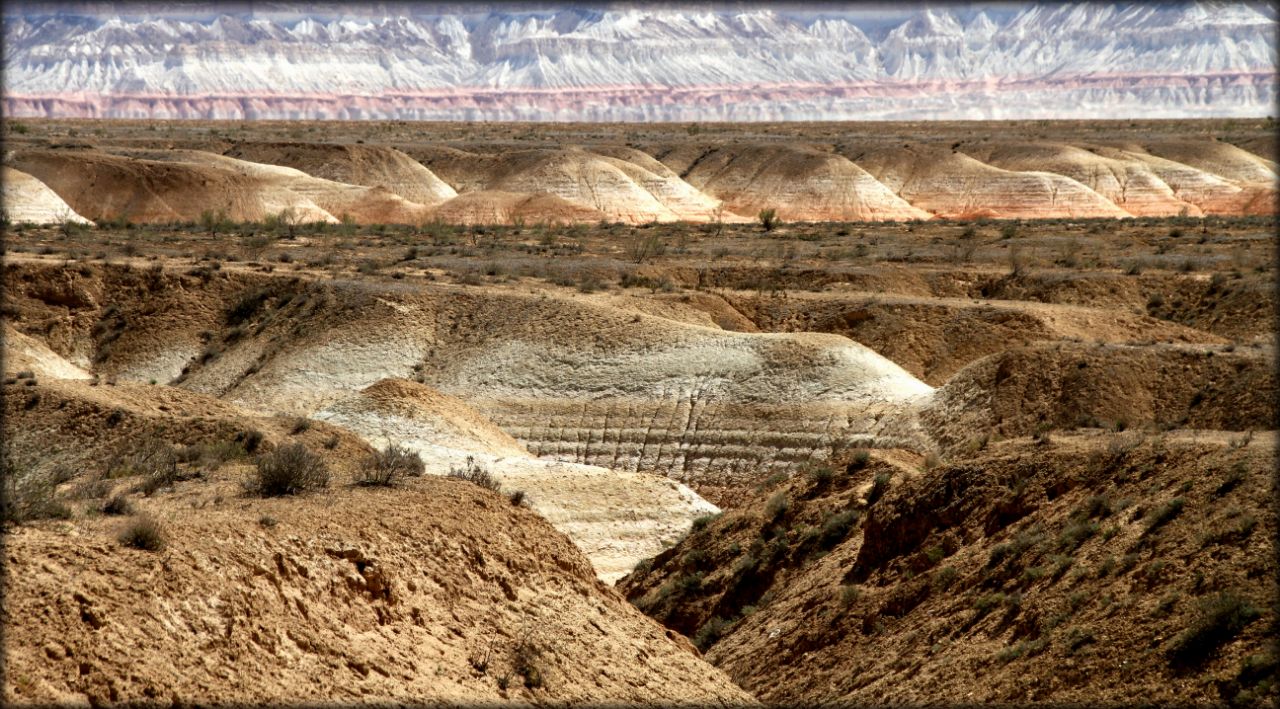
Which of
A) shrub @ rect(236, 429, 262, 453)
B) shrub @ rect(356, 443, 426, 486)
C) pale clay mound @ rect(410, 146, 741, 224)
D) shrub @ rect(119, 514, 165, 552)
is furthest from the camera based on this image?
pale clay mound @ rect(410, 146, 741, 224)

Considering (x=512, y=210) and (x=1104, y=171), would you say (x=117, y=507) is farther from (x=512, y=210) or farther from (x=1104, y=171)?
(x=1104, y=171)

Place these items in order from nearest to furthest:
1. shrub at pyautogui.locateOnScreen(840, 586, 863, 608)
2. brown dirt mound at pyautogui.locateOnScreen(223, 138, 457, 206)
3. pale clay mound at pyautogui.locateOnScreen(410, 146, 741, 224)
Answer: shrub at pyautogui.locateOnScreen(840, 586, 863, 608) < pale clay mound at pyautogui.locateOnScreen(410, 146, 741, 224) < brown dirt mound at pyautogui.locateOnScreen(223, 138, 457, 206)

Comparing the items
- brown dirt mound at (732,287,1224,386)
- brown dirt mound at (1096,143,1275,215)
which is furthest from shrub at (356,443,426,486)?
brown dirt mound at (1096,143,1275,215)

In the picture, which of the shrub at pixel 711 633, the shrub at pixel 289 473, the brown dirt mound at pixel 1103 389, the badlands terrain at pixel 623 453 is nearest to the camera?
the badlands terrain at pixel 623 453

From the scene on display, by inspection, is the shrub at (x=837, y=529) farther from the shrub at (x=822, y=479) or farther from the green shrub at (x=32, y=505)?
the green shrub at (x=32, y=505)

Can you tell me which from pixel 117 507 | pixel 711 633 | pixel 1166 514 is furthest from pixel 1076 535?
pixel 117 507

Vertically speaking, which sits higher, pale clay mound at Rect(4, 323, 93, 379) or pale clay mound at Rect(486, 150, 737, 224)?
pale clay mound at Rect(4, 323, 93, 379)

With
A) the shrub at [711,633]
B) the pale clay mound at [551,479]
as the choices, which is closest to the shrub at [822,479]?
the shrub at [711,633]

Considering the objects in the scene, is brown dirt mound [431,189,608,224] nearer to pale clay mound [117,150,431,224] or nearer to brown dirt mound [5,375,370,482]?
pale clay mound [117,150,431,224]
